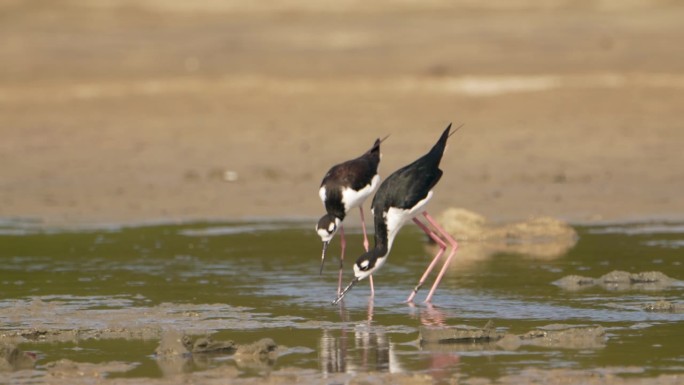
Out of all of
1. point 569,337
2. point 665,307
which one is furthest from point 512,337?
point 665,307

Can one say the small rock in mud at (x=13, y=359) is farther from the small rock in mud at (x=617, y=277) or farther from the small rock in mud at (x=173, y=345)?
the small rock in mud at (x=617, y=277)

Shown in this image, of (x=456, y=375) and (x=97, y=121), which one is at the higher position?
(x=97, y=121)

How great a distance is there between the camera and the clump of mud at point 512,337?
7.56 metres

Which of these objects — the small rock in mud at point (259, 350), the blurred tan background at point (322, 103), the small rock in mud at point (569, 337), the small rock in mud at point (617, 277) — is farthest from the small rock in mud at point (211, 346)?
the blurred tan background at point (322, 103)

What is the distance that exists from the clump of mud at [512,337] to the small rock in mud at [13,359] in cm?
211

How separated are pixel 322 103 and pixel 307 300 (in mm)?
10229

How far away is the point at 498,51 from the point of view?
2148 centimetres

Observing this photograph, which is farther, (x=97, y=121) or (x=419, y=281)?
(x=97, y=121)

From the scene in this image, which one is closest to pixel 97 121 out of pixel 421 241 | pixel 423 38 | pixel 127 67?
pixel 127 67

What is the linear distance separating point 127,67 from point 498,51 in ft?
18.8

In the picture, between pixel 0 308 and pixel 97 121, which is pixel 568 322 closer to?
pixel 0 308

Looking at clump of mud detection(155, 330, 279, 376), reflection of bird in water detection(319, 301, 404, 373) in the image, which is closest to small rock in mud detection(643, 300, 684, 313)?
reflection of bird in water detection(319, 301, 404, 373)

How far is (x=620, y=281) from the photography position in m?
9.69

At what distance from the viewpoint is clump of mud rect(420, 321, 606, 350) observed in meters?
7.56
